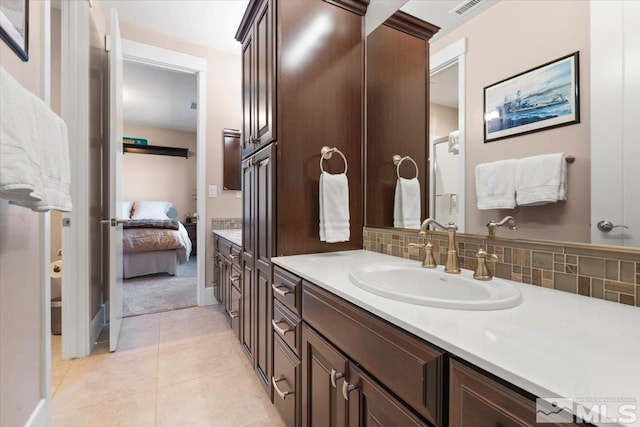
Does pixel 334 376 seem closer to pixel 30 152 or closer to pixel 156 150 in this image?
pixel 30 152

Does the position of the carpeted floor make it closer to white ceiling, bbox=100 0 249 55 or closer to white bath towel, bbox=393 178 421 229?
white bath towel, bbox=393 178 421 229

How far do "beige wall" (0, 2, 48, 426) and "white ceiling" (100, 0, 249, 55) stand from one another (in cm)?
147

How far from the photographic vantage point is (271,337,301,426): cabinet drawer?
1.13 meters

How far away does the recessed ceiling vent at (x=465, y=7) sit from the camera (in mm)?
1082

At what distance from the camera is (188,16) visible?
2.48 meters

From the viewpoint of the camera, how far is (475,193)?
1.10 m

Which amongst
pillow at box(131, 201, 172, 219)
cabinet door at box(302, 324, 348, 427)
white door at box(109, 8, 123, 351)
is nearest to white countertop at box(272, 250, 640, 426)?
cabinet door at box(302, 324, 348, 427)

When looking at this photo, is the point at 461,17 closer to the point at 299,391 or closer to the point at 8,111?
the point at 8,111

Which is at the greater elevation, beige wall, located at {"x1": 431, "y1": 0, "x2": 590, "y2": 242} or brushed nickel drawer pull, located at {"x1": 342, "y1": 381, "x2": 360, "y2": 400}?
beige wall, located at {"x1": 431, "y1": 0, "x2": 590, "y2": 242}

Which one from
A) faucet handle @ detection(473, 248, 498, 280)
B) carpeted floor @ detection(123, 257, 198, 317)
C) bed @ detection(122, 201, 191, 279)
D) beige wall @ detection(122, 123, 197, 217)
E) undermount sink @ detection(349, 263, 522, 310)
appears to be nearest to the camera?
undermount sink @ detection(349, 263, 522, 310)

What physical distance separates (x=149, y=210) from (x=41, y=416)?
16.4ft

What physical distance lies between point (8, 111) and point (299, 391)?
1.25 meters

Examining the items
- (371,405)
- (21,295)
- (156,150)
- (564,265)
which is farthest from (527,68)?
(156,150)

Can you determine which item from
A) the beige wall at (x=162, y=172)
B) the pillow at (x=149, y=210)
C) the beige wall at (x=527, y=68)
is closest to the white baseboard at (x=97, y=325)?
the beige wall at (x=527, y=68)
